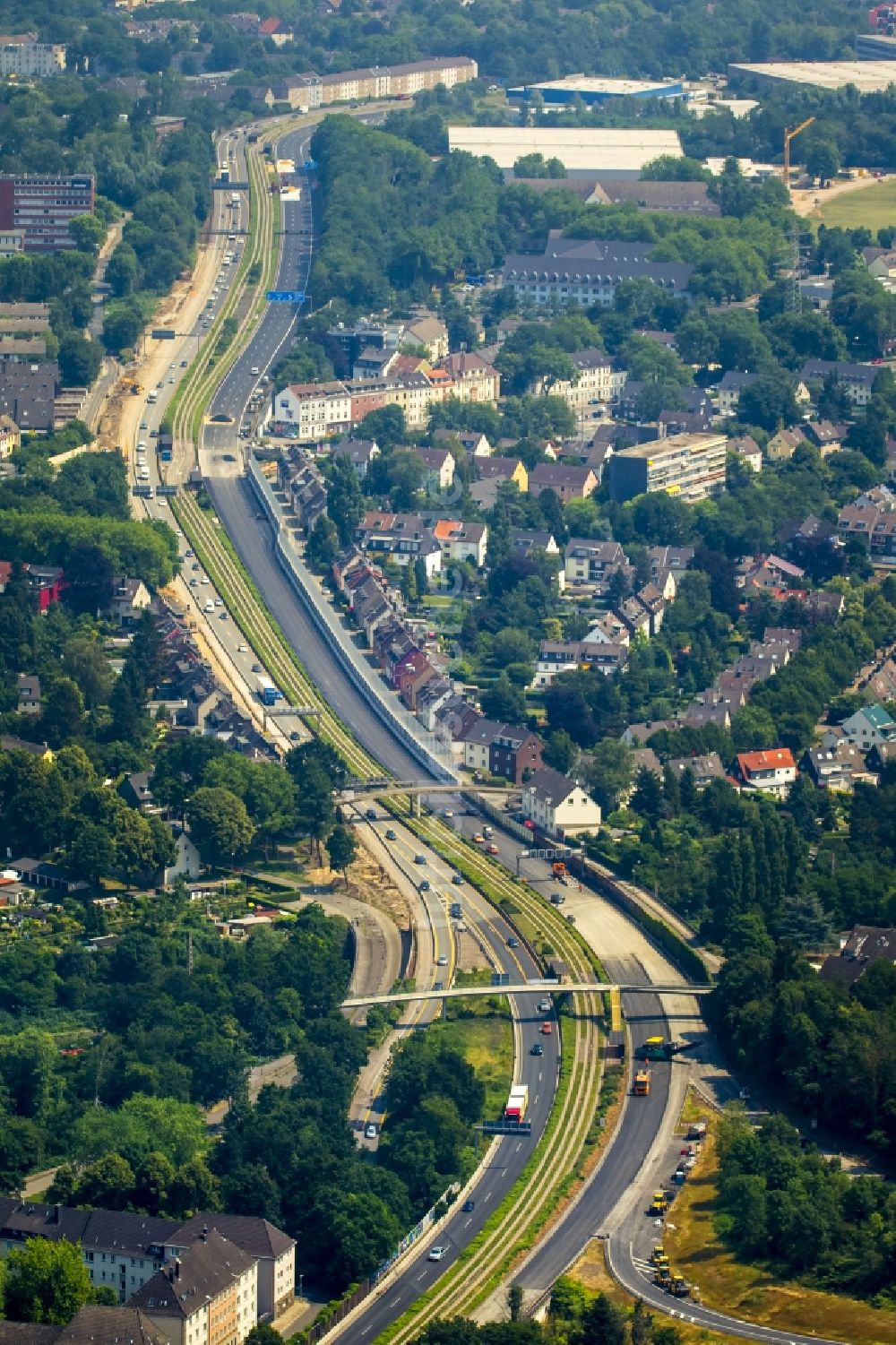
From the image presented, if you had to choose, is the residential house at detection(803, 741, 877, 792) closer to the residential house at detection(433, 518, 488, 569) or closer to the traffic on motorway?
the traffic on motorway

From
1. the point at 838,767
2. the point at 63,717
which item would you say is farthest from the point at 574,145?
the point at 63,717

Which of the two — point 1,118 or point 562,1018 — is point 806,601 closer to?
point 562,1018

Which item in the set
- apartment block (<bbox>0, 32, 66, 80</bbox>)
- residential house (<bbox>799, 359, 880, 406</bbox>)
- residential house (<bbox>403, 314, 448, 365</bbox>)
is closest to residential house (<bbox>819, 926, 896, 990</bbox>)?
residential house (<bbox>799, 359, 880, 406</bbox>)

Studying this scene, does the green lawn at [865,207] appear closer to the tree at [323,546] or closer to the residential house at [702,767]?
the tree at [323,546]

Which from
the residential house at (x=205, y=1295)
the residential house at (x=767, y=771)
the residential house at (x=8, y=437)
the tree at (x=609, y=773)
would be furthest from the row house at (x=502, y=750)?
the residential house at (x=205, y=1295)

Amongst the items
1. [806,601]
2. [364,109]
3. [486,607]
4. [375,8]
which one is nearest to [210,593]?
[486,607]

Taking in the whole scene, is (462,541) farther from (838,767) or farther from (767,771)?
(838,767)
